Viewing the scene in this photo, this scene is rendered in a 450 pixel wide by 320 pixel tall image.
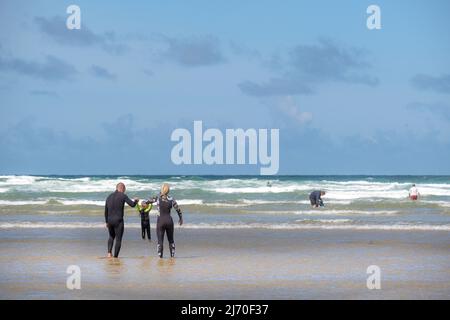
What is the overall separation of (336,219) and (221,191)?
107ft

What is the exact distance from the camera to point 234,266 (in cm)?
1658

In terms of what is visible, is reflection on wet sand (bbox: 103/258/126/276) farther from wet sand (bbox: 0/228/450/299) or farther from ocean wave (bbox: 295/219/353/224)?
ocean wave (bbox: 295/219/353/224)

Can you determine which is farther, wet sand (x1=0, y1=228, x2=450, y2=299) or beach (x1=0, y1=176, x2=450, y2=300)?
beach (x1=0, y1=176, x2=450, y2=300)

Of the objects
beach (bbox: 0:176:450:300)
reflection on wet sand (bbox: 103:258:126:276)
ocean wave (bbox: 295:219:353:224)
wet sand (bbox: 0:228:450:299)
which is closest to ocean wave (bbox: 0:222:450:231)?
beach (bbox: 0:176:450:300)

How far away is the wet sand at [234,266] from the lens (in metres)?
13.1

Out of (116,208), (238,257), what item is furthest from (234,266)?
(116,208)

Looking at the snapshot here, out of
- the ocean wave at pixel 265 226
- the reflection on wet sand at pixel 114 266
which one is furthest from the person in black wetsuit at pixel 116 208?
the ocean wave at pixel 265 226

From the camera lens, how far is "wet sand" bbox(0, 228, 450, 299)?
13086mm

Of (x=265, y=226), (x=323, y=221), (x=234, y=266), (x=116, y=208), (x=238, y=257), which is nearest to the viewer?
(x=234, y=266)

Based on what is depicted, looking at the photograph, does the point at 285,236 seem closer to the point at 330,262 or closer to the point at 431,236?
the point at 431,236

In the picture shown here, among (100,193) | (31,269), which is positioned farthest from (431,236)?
(100,193)

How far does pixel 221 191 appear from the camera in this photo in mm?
64438

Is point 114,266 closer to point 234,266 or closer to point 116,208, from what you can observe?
point 116,208
